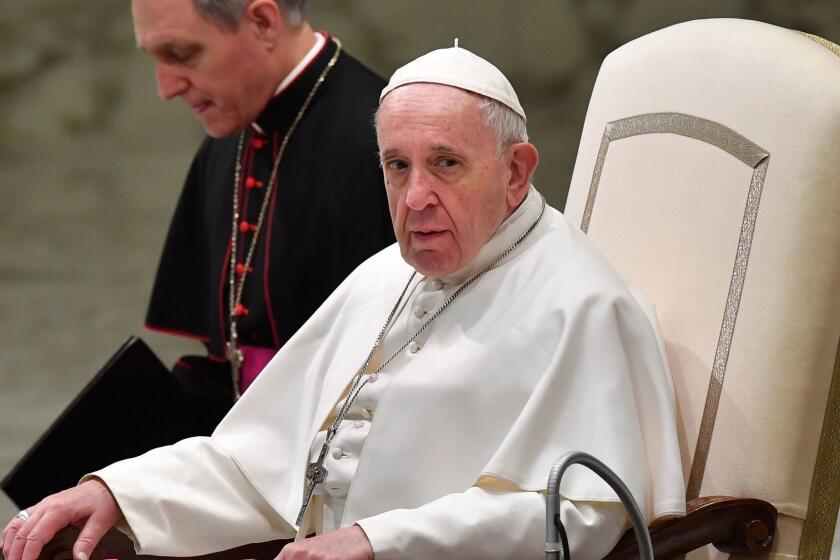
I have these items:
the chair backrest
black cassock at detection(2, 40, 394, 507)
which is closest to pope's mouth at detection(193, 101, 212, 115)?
black cassock at detection(2, 40, 394, 507)

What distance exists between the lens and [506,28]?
5754 mm

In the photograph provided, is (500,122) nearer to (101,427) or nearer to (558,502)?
(558,502)

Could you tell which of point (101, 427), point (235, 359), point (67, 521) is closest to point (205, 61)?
point (235, 359)

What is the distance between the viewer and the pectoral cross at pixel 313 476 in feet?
8.18

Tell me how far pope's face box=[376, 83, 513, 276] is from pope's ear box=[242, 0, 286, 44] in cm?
129

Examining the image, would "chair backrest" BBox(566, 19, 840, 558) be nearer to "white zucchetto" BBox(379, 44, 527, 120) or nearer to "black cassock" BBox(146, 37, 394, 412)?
"white zucchetto" BBox(379, 44, 527, 120)

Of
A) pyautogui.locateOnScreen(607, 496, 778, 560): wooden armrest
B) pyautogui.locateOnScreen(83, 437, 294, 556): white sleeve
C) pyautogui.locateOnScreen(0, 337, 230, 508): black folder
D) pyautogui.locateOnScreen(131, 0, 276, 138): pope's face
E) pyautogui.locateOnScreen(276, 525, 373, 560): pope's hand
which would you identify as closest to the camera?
pyautogui.locateOnScreen(276, 525, 373, 560): pope's hand

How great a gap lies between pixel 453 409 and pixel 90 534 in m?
0.70

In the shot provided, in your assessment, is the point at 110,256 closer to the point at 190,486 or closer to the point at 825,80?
the point at 190,486

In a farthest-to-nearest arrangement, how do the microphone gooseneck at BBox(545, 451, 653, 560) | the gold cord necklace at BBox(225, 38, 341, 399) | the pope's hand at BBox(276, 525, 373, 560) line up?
the gold cord necklace at BBox(225, 38, 341, 399) → the pope's hand at BBox(276, 525, 373, 560) → the microphone gooseneck at BBox(545, 451, 653, 560)

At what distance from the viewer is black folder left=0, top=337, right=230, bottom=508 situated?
319 centimetres

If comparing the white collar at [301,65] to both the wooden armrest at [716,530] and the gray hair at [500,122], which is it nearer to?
the gray hair at [500,122]

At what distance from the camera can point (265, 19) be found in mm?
3621

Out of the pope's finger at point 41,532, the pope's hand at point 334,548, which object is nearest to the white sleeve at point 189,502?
the pope's finger at point 41,532
